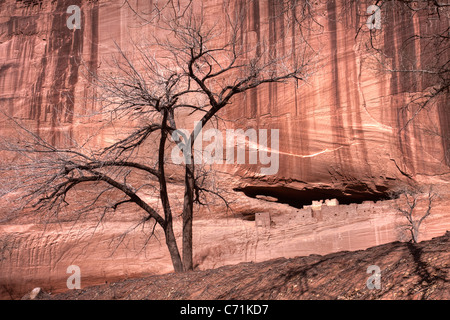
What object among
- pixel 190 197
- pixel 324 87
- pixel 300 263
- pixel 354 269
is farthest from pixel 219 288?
pixel 324 87

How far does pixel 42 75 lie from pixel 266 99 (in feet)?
31.3

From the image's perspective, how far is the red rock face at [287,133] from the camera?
53.3 ft

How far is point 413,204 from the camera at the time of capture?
55.4 ft

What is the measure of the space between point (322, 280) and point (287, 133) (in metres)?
13.1

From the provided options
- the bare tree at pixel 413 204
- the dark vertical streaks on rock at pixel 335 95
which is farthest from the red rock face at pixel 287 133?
the bare tree at pixel 413 204

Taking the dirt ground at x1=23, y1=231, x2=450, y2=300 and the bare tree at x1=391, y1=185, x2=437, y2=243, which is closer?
the dirt ground at x1=23, y1=231, x2=450, y2=300

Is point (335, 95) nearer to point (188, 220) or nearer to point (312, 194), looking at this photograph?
point (312, 194)

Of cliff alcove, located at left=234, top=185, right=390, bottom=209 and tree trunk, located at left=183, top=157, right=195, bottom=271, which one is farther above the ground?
cliff alcove, located at left=234, top=185, right=390, bottom=209

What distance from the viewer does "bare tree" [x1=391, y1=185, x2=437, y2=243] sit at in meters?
17.0

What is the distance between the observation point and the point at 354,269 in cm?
469

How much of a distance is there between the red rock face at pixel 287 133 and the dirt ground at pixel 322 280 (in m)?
10.3

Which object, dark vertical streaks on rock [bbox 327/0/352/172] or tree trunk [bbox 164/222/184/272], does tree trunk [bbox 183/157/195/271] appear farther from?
dark vertical streaks on rock [bbox 327/0/352/172]

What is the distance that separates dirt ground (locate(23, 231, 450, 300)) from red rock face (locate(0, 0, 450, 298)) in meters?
10.3

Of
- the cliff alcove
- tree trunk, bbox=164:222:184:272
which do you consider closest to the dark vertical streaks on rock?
the cliff alcove
